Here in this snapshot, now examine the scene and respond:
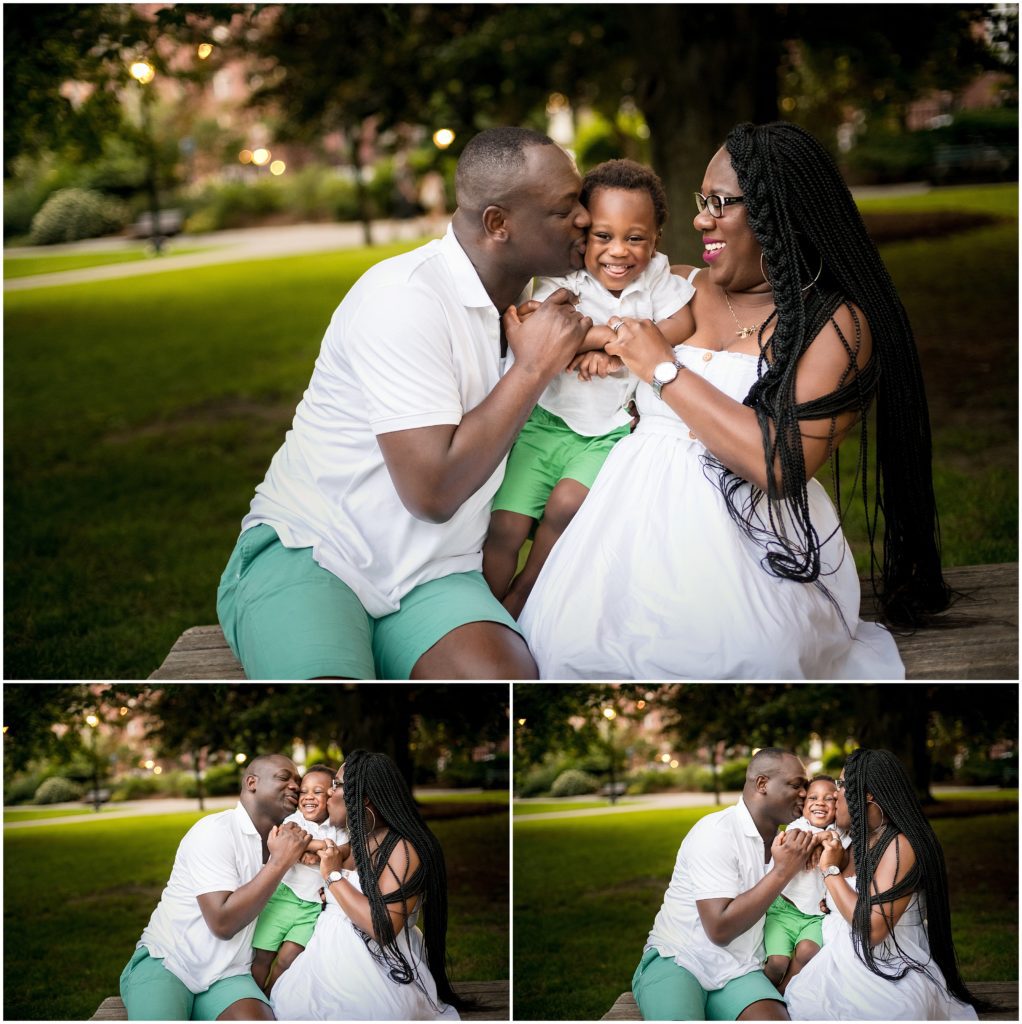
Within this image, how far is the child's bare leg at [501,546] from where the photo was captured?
3.56m

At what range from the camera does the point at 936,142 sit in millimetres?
14289

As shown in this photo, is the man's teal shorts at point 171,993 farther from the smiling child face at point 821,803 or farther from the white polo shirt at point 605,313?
the white polo shirt at point 605,313

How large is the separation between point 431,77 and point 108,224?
1135cm

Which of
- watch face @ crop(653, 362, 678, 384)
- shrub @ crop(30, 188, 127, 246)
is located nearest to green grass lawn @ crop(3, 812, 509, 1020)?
watch face @ crop(653, 362, 678, 384)

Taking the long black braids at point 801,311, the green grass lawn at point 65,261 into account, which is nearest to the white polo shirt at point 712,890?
the long black braids at point 801,311

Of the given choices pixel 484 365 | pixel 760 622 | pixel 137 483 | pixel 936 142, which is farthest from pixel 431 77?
pixel 936 142

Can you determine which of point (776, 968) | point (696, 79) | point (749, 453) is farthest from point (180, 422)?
point (776, 968)

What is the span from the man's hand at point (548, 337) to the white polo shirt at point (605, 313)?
109 mm

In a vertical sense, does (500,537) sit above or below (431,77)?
below

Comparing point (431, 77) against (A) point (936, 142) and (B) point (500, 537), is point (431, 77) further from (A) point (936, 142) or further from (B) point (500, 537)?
(A) point (936, 142)

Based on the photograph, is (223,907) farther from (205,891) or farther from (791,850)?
(791,850)

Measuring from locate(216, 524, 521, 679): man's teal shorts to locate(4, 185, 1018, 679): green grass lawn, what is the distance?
2196 mm

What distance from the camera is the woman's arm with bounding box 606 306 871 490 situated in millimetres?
3043

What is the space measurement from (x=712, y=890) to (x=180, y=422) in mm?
7946
